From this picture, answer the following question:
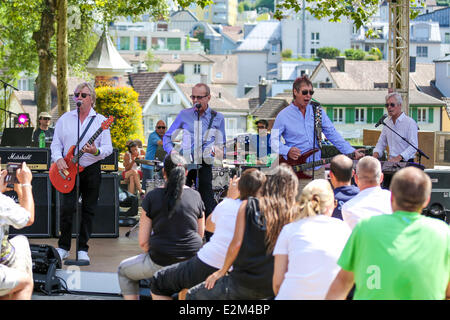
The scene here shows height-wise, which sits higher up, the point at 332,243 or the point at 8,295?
the point at 332,243

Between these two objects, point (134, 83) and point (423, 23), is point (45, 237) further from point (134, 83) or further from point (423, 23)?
point (423, 23)

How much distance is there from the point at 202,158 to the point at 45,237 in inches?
93.2

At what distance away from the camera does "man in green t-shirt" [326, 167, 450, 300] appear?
14.3ft

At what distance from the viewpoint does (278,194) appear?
577 cm

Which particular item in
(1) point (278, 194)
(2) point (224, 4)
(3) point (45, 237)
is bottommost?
(3) point (45, 237)

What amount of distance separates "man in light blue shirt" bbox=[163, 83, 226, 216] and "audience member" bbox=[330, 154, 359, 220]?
2282 millimetres

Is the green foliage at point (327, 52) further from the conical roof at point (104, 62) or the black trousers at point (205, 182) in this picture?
the black trousers at point (205, 182)

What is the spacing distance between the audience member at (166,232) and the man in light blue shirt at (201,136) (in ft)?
7.74

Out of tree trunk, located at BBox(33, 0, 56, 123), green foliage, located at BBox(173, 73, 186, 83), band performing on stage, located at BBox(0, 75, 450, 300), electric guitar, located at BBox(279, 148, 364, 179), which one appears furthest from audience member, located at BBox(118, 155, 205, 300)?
green foliage, located at BBox(173, 73, 186, 83)

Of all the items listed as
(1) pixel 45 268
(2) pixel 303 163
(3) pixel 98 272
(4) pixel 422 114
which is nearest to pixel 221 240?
(1) pixel 45 268

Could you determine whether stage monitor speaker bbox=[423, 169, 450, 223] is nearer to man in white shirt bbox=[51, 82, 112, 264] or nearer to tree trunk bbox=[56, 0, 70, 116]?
man in white shirt bbox=[51, 82, 112, 264]

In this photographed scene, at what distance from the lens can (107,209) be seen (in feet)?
33.6
